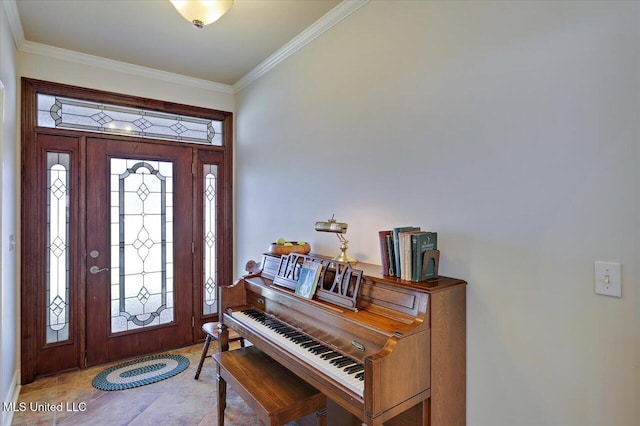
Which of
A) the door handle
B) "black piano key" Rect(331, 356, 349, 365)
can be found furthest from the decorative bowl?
the door handle

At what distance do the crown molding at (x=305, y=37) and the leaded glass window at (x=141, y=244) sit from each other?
1273 mm

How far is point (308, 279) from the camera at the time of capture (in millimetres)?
1987

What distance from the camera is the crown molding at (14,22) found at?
89.4 inches

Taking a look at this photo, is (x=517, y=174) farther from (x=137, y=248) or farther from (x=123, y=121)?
(x=123, y=121)

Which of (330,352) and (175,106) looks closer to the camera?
(330,352)

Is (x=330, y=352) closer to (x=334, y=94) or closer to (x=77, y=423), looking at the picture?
(x=334, y=94)

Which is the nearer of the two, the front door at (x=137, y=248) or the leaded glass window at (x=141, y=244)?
the front door at (x=137, y=248)

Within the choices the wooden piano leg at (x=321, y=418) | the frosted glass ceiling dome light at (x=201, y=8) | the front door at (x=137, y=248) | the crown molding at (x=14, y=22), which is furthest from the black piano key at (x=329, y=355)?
the crown molding at (x=14, y=22)

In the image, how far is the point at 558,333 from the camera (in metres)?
1.37

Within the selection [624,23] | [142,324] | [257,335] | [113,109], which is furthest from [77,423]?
[624,23]

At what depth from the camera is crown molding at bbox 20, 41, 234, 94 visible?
9.63 feet

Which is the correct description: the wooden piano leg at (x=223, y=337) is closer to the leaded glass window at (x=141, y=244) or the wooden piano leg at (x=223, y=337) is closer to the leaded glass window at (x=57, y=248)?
the leaded glass window at (x=141, y=244)

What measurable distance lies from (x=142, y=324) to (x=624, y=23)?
3968 mm

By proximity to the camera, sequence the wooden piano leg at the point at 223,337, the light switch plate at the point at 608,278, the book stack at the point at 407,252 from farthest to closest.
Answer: the wooden piano leg at the point at 223,337, the book stack at the point at 407,252, the light switch plate at the point at 608,278
